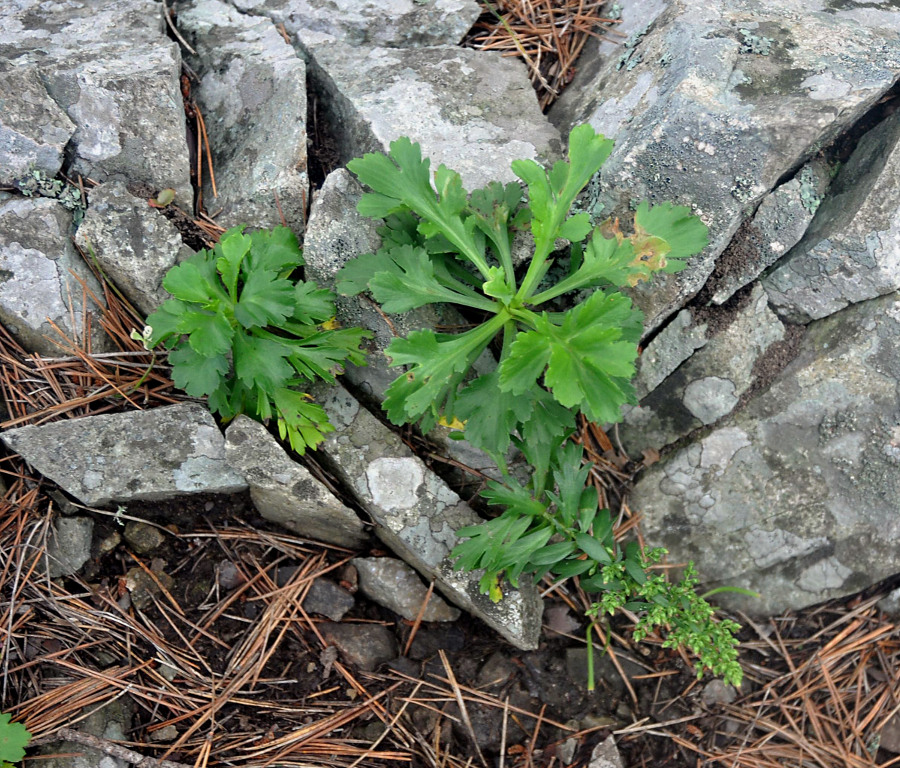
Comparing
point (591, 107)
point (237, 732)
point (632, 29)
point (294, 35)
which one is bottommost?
point (237, 732)

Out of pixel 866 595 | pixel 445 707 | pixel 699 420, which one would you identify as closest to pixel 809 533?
pixel 866 595

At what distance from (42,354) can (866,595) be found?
3885mm

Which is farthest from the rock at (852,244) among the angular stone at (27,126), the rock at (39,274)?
the angular stone at (27,126)

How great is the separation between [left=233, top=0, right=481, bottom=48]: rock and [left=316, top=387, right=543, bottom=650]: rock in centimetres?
177

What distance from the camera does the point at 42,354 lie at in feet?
10.0

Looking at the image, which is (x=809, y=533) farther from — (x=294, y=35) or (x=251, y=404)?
(x=294, y=35)

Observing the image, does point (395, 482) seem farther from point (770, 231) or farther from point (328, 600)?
point (770, 231)

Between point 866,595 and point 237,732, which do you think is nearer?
point 237,732

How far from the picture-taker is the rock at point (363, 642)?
2.96m

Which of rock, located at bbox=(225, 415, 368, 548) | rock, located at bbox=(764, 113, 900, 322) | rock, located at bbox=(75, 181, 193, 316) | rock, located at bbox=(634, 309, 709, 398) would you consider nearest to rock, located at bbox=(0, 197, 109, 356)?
rock, located at bbox=(75, 181, 193, 316)

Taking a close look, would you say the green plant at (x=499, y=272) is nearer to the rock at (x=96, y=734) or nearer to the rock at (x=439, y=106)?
the rock at (x=439, y=106)

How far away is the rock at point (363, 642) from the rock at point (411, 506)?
0.32 m

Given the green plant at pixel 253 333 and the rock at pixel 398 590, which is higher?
the green plant at pixel 253 333

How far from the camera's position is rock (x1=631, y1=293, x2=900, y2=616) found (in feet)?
10.0
